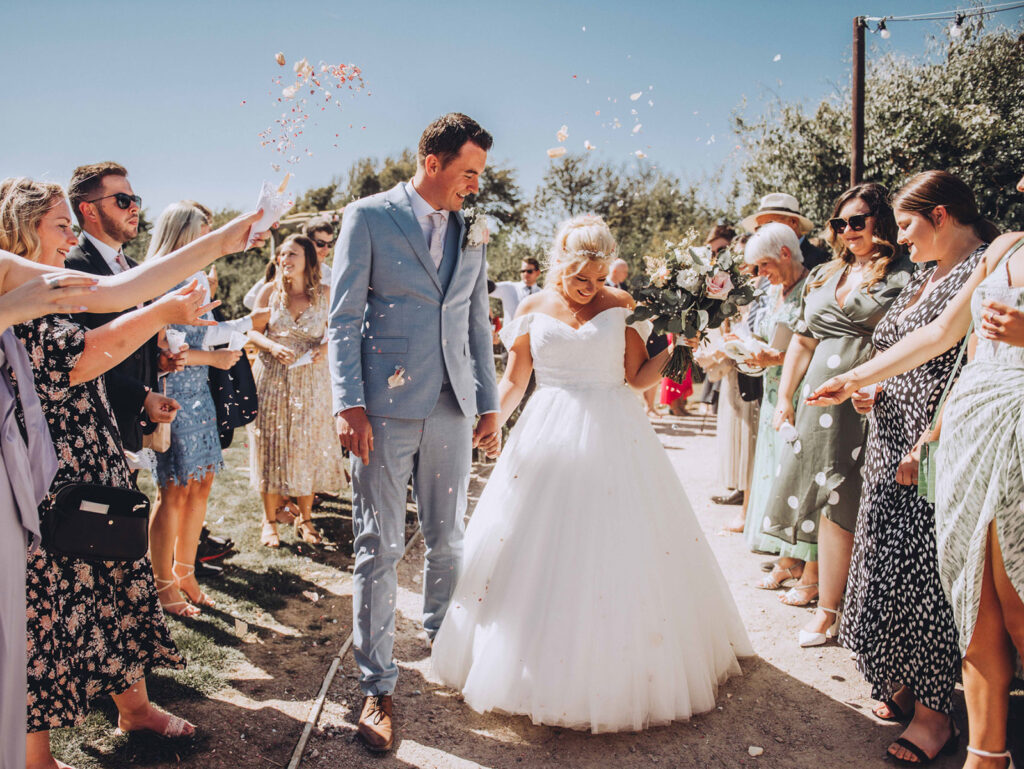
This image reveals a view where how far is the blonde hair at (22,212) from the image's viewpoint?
228 cm

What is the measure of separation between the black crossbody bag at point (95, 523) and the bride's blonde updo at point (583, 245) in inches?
81.6

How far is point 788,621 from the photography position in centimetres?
394

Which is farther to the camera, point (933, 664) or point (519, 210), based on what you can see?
point (519, 210)

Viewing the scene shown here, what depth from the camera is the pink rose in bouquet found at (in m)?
3.17

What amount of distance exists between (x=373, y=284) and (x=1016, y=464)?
243cm

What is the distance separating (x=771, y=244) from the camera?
4.40m

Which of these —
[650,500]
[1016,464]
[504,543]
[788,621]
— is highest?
[1016,464]

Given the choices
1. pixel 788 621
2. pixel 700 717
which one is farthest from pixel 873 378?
pixel 788 621

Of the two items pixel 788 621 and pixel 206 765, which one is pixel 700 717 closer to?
pixel 788 621

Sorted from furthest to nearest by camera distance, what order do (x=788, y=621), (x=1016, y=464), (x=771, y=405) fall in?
(x=771, y=405) < (x=788, y=621) < (x=1016, y=464)

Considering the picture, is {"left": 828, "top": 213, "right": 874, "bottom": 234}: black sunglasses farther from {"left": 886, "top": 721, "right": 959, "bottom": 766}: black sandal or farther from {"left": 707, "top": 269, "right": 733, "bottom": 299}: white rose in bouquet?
{"left": 886, "top": 721, "right": 959, "bottom": 766}: black sandal

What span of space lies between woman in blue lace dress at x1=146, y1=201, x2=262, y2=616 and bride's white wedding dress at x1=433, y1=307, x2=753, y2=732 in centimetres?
172

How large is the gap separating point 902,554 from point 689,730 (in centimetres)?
117

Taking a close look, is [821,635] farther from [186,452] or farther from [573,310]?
[186,452]
